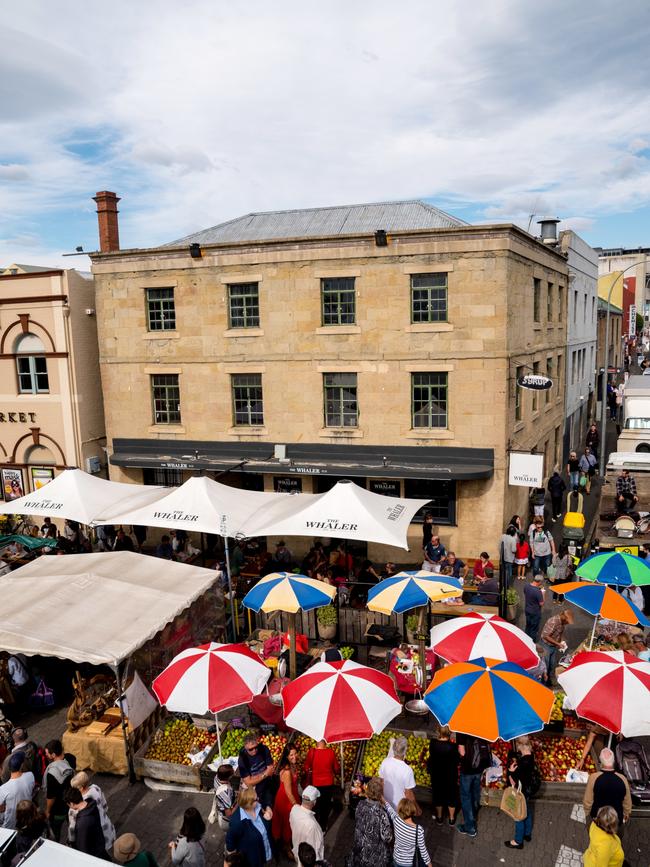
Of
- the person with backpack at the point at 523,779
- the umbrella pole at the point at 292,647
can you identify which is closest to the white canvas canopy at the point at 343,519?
the umbrella pole at the point at 292,647

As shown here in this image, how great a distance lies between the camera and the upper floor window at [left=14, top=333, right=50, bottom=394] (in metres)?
24.3

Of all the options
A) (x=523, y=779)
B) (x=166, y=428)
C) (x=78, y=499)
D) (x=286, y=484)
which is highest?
(x=166, y=428)

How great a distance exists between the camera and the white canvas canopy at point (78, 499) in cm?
1836

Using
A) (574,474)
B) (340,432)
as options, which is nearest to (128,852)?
(340,432)

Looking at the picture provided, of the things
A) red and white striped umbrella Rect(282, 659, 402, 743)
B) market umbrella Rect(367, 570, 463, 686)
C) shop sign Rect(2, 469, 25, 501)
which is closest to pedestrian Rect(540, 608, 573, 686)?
market umbrella Rect(367, 570, 463, 686)

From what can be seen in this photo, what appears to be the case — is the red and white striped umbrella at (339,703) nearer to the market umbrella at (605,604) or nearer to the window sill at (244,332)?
the market umbrella at (605,604)

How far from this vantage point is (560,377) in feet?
102

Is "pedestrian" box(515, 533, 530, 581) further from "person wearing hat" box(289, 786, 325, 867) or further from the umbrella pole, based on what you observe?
"person wearing hat" box(289, 786, 325, 867)

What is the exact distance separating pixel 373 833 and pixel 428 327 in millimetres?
14950

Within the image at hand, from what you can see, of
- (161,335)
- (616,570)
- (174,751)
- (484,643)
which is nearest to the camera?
(484,643)

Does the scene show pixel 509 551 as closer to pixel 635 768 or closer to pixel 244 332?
pixel 635 768

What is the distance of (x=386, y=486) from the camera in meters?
21.8

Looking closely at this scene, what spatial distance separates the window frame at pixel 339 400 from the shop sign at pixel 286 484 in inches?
91.3

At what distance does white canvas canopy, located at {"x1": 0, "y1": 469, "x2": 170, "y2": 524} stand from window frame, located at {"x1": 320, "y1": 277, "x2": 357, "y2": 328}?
745 centimetres
